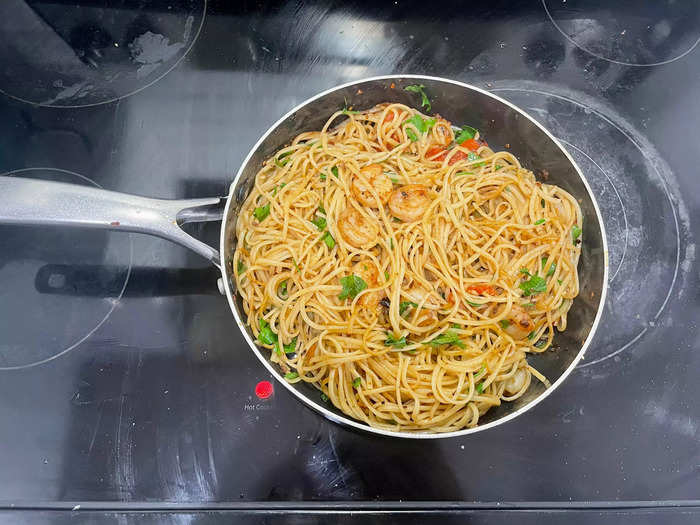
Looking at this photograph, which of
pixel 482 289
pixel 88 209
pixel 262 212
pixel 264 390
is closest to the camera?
pixel 88 209

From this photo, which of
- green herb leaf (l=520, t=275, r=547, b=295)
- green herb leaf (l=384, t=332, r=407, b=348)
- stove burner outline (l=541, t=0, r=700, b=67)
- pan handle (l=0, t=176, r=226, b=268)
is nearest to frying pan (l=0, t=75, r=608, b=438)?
pan handle (l=0, t=176, r=226, b=268)

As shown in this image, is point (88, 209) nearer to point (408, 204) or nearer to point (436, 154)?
point (408, 204)

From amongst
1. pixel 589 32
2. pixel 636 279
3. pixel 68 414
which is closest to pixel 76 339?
pixel 68 414

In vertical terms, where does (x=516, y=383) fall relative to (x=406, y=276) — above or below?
below

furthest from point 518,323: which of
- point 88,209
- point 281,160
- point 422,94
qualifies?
point 88,209

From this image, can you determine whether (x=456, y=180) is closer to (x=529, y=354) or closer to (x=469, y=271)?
(x=469, y=271)

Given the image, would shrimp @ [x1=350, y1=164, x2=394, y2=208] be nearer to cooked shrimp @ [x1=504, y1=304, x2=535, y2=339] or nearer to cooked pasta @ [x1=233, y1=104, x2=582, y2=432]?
cooked pasta @ [x1=233, y1=104, x2=582, y2=432]

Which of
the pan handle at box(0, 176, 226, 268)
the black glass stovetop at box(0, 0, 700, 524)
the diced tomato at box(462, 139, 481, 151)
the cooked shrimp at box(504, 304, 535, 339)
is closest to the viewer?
the pan handle at box(0, 176, 226, 268)
